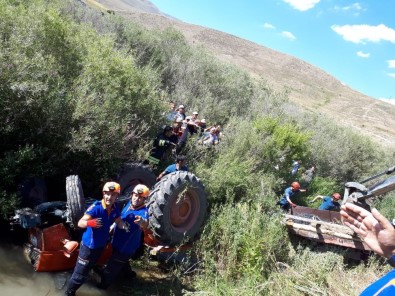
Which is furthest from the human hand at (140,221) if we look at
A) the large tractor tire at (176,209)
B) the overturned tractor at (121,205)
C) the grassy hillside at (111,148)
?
the grassy hillside at (111,148)

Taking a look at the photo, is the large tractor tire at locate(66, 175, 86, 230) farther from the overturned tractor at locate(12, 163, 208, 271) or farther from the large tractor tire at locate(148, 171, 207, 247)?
the large tractor tire at locate(148, 171, 207, 247)

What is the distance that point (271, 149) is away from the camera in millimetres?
11883

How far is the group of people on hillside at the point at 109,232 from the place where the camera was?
14.3 ft

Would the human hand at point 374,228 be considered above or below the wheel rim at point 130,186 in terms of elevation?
above

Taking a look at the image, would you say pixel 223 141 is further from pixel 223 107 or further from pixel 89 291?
pixel 89 291

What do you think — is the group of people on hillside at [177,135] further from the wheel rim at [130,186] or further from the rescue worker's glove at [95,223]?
the rescue worker's glove at [95,223]

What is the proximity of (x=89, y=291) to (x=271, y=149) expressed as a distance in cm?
821

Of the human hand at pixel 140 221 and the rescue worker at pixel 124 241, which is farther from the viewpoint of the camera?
the rescue worker at pixel 124 241

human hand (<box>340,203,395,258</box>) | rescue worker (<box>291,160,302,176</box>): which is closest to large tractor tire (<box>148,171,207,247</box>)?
human hand (<box>340,203,395,258</box>)

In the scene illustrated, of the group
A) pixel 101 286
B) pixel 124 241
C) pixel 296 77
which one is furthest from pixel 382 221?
pixel 296 77

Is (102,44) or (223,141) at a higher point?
(102,44)

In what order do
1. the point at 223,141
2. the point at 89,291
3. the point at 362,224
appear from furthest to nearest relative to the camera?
1. the point at 223,141
2. the point at 89,291
3. the point at 362,224

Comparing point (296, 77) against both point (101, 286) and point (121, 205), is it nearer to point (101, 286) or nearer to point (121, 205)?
point (121, 205)

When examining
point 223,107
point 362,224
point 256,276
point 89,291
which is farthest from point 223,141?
point 362,224
